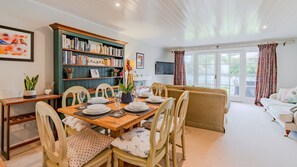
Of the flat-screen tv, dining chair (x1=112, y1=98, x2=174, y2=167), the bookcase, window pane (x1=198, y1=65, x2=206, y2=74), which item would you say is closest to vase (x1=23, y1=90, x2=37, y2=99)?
the bookcase

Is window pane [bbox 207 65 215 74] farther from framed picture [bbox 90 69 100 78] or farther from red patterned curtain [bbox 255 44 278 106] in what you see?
framed picture [bbox 90 69 100 78]

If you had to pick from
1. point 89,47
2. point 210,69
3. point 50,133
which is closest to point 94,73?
point 89,47

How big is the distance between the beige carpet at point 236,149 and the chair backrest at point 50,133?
3.48 feet

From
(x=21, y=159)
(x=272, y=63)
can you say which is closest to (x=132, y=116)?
(x=21, y=159)

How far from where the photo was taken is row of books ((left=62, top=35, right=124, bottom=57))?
281 centimetres

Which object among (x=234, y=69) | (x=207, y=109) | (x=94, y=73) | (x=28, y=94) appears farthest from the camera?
(x=234, y=69)

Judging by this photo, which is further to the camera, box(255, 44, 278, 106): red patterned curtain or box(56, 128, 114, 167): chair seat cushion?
box(255, 44, 278, 106): red patterned curtain

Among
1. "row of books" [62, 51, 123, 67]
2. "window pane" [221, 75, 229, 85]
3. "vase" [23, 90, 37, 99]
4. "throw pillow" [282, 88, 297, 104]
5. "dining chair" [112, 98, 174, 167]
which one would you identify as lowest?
"dining chair" [112, 98, 174, 167]

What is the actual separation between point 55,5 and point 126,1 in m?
1.29

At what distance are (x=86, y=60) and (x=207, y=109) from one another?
2754 mm

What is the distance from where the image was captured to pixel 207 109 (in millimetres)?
3131

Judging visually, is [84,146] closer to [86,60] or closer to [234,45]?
[86,60]

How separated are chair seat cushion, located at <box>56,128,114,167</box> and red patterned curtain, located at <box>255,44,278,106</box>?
565 cm

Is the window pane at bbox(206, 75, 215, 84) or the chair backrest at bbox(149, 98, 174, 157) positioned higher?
the window pane at bbox(206, 75, 215, 84)
